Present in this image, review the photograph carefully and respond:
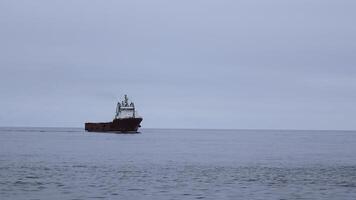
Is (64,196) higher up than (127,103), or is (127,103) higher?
(127,103)

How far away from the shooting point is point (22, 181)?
4206 centimetres

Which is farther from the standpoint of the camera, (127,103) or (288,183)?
(127,103)

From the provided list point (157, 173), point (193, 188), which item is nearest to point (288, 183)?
point (193, 188)

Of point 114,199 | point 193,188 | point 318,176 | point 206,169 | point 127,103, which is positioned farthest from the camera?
point 127,103

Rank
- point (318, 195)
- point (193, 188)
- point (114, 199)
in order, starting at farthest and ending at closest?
point (193, 188)
point (318, 195)
point (114, 199)

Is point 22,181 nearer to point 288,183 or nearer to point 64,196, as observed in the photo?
point 64,196

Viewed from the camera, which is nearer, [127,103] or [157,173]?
[157,173]

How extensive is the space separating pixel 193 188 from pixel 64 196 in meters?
9.27

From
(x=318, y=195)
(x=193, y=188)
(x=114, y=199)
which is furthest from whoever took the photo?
(x=193, y=188)

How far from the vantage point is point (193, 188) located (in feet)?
129

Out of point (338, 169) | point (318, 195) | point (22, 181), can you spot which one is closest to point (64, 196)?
point (22, 181)

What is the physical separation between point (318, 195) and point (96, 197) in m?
13.9

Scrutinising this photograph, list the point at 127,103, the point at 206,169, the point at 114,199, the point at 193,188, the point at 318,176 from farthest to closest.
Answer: the point at 127,103 < the point at 206,169 < the point at 318,176 < the point at 193,188 < the point at 114,199

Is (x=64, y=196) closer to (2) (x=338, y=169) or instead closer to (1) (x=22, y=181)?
(1) (x=22, y=181)
